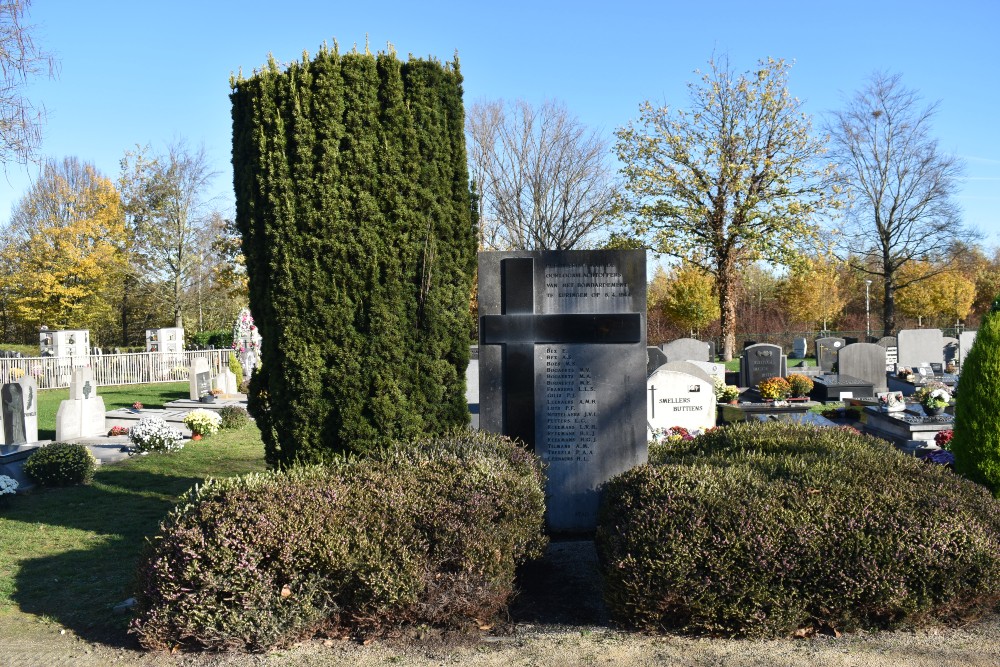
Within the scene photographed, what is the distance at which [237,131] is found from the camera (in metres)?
6.47

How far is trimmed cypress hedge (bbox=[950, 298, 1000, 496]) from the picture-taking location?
657 cm

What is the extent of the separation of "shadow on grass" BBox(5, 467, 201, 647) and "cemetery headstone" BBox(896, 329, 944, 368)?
22868 millimetres

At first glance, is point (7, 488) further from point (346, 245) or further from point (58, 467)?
point (346, 245)

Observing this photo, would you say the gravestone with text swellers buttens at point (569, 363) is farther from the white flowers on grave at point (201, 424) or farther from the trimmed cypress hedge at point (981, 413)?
the white flowers on grave at point (201, 424)

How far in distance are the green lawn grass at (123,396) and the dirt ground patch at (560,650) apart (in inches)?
533

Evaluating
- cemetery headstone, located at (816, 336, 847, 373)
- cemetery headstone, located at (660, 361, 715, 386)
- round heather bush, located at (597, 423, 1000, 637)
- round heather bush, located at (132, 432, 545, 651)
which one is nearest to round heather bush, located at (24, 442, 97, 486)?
round heather bush, located at (132, 432, 545, 651)

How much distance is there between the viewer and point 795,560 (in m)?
4.36

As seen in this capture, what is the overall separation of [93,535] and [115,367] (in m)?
22.9

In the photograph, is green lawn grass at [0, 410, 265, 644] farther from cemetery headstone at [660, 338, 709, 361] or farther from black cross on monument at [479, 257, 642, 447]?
cemetery headstone at [660, 338, 709, 361]

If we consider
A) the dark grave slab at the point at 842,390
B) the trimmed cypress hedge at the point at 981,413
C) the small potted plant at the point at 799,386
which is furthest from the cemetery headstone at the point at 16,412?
the dark grave slab at the point at 842,390

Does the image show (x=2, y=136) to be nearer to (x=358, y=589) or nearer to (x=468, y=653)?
(x=358, y=589)

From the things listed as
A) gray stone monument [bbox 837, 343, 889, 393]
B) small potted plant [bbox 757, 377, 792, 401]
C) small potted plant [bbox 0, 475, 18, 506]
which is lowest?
small potted plant [bbox 0, 475, 18, 506]

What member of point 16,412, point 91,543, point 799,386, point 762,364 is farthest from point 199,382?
point 799,386

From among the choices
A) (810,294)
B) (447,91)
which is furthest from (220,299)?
(447,91)
